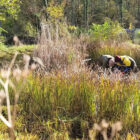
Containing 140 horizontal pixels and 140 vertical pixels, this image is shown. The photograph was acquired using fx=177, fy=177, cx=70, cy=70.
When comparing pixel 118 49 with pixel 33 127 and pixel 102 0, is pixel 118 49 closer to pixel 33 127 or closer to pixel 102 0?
pixel 33 127

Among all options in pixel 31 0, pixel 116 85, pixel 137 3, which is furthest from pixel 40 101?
pixel 137 3

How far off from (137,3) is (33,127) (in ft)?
111

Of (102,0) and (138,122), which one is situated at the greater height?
(102,0)

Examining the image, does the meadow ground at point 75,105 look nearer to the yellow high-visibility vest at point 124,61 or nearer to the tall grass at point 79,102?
the tall grass at point 79,102

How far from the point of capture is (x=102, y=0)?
25.8 metres

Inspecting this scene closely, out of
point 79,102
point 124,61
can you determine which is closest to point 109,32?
point 124,61

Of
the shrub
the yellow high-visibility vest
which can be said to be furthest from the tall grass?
the shrub

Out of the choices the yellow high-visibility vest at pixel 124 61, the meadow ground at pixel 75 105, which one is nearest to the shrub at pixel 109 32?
the yellow high-visibility vest at pixel 124 61

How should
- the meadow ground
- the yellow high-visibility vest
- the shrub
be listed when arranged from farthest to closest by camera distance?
1. the shrub
2. the yellow high-visibility vest
3. the meadow ground

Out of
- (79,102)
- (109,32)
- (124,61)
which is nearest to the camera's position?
(79,102)

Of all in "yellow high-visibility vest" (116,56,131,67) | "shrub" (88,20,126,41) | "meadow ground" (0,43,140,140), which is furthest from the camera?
"shrub" (88,20,126,41)

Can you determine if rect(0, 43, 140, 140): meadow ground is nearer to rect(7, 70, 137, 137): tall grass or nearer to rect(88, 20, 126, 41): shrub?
rect(7, 70, 137, 137): tall grass

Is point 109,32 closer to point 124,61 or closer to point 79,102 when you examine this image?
point 124,61

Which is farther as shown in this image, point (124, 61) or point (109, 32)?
point (109, 32)
